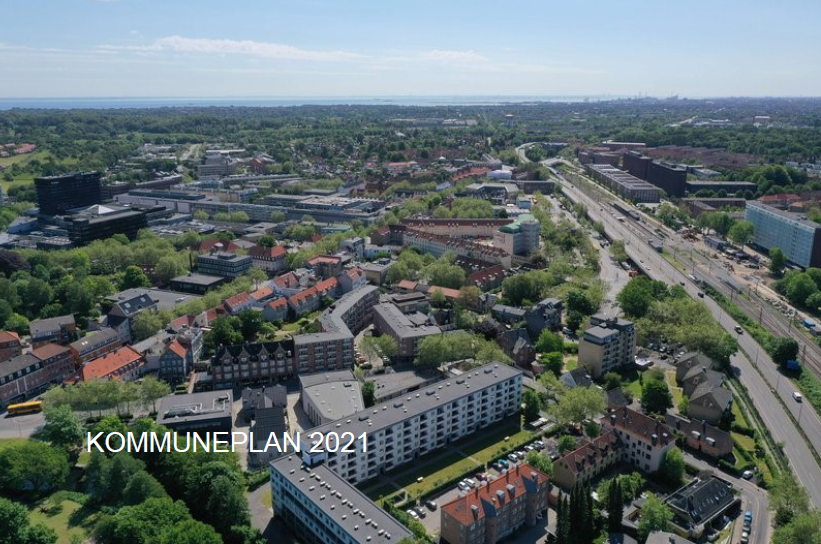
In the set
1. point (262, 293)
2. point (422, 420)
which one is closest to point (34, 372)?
point (262, 293)

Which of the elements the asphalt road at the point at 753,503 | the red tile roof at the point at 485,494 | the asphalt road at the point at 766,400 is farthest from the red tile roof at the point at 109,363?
the asphalt road at the point at 766,400

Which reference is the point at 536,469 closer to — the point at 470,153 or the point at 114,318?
the point at 114,318

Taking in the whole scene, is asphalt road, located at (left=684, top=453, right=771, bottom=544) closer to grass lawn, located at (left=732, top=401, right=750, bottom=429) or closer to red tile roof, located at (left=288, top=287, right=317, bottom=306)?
grass lawn, located at (left=732, top=401, right=750, bottom=429)

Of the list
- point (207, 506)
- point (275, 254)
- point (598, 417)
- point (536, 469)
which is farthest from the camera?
point (275, 254)

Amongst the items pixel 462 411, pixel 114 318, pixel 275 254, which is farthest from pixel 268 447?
pixel 275 254

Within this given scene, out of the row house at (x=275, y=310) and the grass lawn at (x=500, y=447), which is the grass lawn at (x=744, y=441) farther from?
the row house at (x=275, y=310)

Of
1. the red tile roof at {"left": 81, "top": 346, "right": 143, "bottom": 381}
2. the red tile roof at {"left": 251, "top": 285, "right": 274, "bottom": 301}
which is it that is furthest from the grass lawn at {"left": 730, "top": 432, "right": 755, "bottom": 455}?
the red tile roof at {"left": 81, "top": 346, "right": 143, "bottom": 381}
